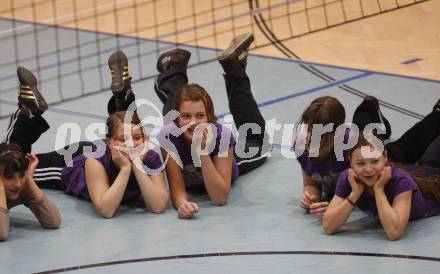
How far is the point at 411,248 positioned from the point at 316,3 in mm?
4413

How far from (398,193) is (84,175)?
149 cm

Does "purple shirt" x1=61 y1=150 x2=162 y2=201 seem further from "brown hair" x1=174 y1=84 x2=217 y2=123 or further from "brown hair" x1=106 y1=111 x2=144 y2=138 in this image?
"brown hair" x1=174 y1=84 x2=217 y2=123

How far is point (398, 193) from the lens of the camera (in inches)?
168

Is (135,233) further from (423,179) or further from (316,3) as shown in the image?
(316,3)

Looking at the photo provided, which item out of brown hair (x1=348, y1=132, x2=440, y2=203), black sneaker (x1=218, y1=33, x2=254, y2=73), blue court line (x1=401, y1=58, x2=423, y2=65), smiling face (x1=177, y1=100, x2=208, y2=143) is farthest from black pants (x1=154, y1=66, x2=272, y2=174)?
blue court line (x1=401, y1=58, x2=423, y2=65)

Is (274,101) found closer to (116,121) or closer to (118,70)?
(118,70)

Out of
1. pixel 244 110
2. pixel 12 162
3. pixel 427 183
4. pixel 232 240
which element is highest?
pixel 12 162

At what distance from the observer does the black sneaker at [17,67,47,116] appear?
5.01 metres

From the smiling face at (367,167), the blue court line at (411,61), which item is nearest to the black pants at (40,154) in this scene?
the smiling face at (367,167)

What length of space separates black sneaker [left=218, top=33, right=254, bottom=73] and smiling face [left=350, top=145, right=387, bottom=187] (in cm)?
127

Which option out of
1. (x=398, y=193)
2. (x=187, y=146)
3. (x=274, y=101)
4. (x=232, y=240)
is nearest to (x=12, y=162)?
(x=187, y=146)

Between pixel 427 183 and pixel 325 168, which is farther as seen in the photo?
pixel 325 168

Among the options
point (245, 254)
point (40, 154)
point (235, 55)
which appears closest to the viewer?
point (245, 254)

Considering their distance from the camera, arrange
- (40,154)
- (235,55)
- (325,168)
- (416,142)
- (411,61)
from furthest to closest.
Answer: (411,61), (235,55), (40,154), (416,142), (325,168)
